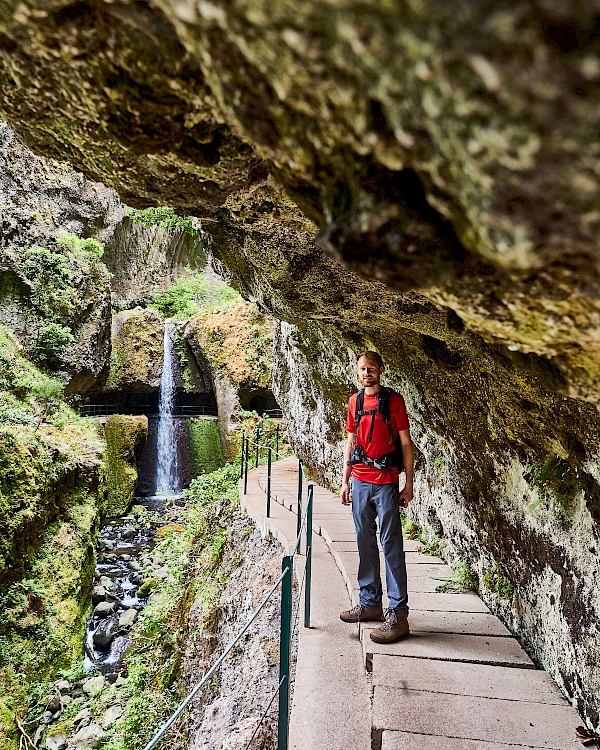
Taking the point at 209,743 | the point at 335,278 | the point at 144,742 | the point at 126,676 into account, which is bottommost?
the point at 126,676

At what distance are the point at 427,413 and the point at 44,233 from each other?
11.9 m

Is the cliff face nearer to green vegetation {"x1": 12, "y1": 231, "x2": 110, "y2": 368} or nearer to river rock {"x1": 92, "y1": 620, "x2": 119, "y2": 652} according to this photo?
river rock {"x1": 92, "y1": 620, "x2": 119, "y2": 652}

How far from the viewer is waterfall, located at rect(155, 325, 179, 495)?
668 inches

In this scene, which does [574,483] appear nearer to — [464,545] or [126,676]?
[464,545]

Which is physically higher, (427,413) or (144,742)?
(427,413)

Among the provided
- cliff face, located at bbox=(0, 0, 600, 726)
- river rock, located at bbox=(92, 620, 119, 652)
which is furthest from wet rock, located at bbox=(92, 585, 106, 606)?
cliff face, located at bbox=(0, 0, 600, 726)

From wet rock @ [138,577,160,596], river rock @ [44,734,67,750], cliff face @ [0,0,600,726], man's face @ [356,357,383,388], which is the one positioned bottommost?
river rock @ [44,734,67,750]

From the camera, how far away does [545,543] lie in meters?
3.01

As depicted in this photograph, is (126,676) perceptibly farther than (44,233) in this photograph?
No

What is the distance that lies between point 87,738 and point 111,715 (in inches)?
16.6

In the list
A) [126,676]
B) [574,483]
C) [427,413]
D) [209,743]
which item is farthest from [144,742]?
[574,483]

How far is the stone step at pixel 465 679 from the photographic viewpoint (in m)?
2.74

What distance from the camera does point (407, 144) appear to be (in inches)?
41.5

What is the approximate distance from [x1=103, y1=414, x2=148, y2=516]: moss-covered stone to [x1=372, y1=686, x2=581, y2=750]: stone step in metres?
13.2
